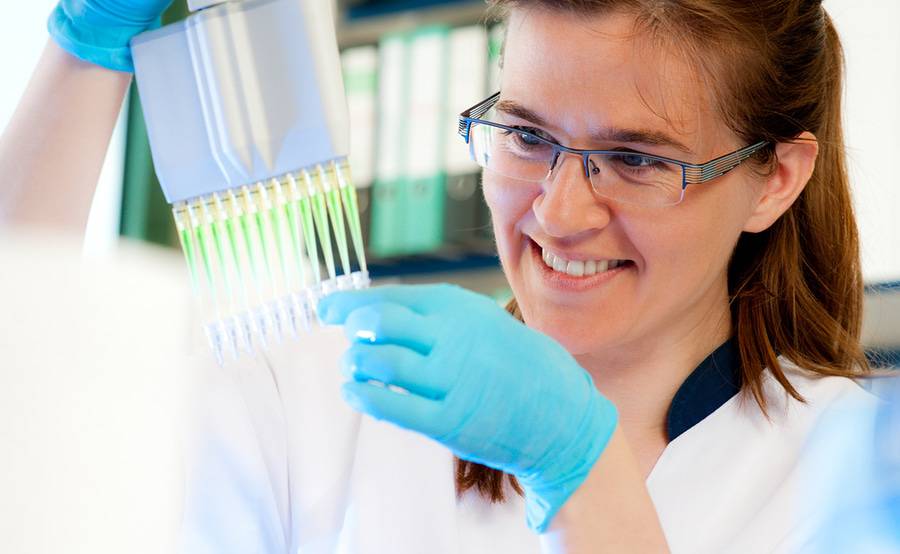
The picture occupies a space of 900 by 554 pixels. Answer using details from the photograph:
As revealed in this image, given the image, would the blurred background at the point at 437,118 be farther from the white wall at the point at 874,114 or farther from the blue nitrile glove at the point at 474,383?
the blue nitrile glove at the point at 474,383

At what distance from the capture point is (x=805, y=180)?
1.33 m

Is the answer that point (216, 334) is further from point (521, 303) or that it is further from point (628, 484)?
point (521, 303)

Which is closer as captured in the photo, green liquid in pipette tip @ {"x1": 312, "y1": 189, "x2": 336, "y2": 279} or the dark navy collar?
green liquid in pipette tip @ {"x1": 312, "y1": 189, "x2": 336, "y2": 279}

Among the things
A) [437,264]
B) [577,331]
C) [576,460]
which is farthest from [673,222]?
[437,264]

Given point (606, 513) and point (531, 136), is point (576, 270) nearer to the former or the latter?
point (531, 136)

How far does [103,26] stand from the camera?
1.02 metres

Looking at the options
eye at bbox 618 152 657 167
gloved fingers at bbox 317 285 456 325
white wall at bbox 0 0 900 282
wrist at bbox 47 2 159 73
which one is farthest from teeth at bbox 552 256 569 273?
white wall at bbox 0 0 900 282

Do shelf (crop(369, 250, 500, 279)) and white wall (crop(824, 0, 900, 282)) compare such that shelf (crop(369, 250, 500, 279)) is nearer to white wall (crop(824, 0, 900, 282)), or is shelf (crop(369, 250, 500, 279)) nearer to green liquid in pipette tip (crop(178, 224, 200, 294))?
white wall (crop(824, 0, 900, 282))

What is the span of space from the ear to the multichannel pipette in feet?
2.17

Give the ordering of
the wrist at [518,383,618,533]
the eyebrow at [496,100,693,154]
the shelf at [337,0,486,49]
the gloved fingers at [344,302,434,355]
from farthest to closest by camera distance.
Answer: the shelf at [337,0,486,49], the eyebrow at [496,100,693,154], the wrist at [518,383,618,533], the gloved fingers at [344,302,434,355]

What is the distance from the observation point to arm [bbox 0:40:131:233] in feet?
3.56

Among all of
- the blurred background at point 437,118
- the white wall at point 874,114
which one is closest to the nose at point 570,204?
the blurred background at point 437,118

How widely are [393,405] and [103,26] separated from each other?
20.2 inches

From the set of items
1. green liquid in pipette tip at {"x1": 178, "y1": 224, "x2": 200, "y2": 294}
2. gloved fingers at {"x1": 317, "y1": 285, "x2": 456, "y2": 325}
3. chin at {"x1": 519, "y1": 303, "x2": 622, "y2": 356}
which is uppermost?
green liquid in pipette tip at {"x1": 178, "y1": 224, "x2": 200, "y2": 294}
